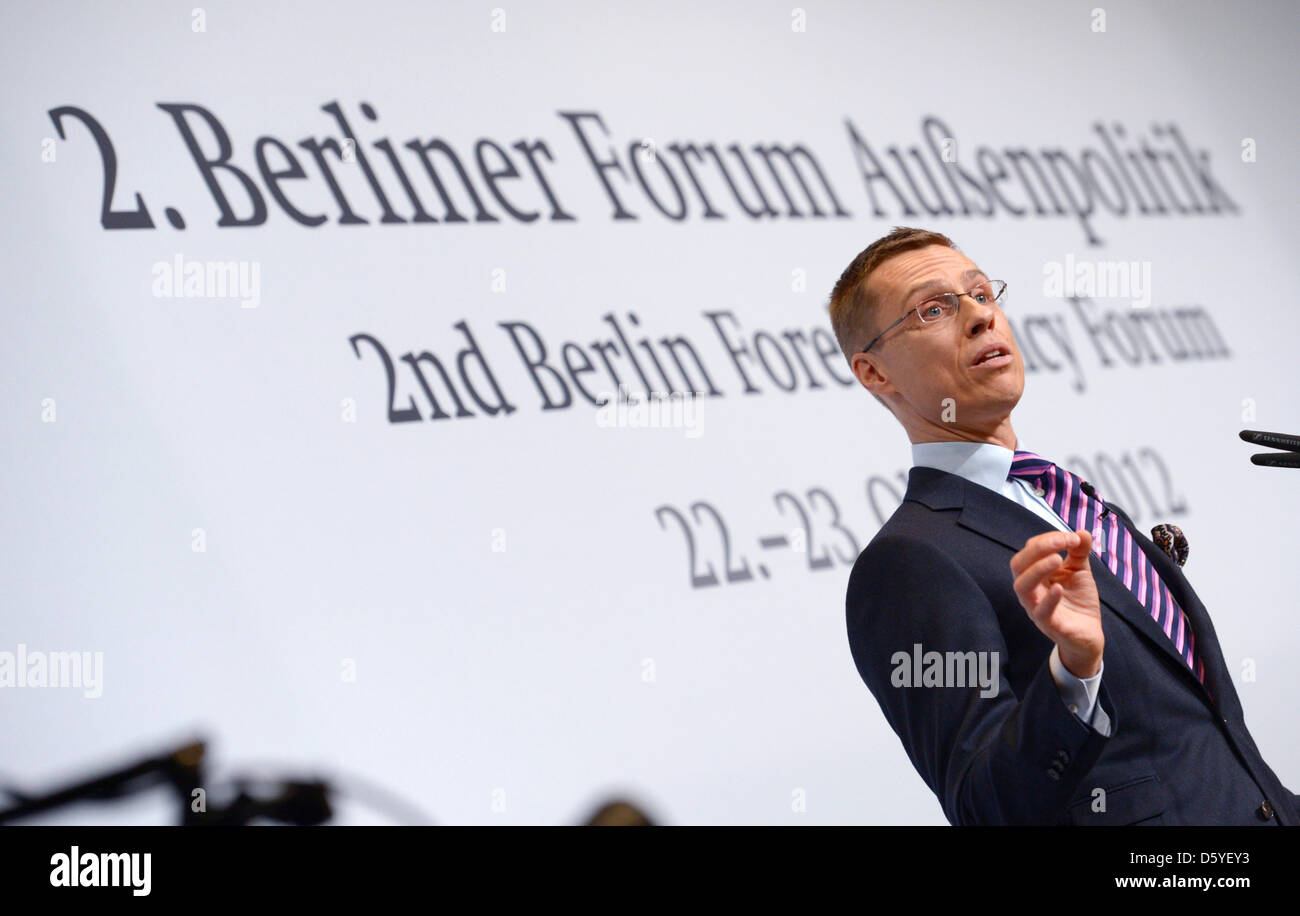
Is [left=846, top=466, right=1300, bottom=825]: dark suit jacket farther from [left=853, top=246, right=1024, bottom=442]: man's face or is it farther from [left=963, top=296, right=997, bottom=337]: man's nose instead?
[left=963, top=296, right=997, bottom=337]: man's nose

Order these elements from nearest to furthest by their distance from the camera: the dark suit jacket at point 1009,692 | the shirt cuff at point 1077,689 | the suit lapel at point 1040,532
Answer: the shirt cuff at point 1077,689 → the dark suit jacket at point 1009,692 → the suit lapel at point 1040,532

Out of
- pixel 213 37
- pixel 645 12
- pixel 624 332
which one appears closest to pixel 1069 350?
pixel 624 332

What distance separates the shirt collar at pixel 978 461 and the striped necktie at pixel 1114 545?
0.03 meters

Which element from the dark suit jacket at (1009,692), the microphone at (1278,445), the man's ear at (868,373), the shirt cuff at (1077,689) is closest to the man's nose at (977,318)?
the man's ear at (868,373)

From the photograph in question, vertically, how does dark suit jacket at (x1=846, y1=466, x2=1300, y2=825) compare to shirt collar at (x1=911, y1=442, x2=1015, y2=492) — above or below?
below

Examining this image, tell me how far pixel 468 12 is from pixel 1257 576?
2.81 m

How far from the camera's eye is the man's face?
179cm

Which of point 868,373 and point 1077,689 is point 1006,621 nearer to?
point 1077,689

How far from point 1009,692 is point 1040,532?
0.28 meters

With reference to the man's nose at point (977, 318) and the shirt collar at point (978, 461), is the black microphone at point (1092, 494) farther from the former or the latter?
the man's nose at point (977, 318)

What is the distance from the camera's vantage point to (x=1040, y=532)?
1.72 m

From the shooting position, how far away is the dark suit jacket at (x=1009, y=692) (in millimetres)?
1521

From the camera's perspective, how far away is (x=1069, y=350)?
3.44 m

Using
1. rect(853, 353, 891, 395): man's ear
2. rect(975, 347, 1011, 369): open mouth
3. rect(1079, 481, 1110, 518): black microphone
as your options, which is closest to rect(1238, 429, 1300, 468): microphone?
rect(1079, 481, 1110, 518): black microphone
